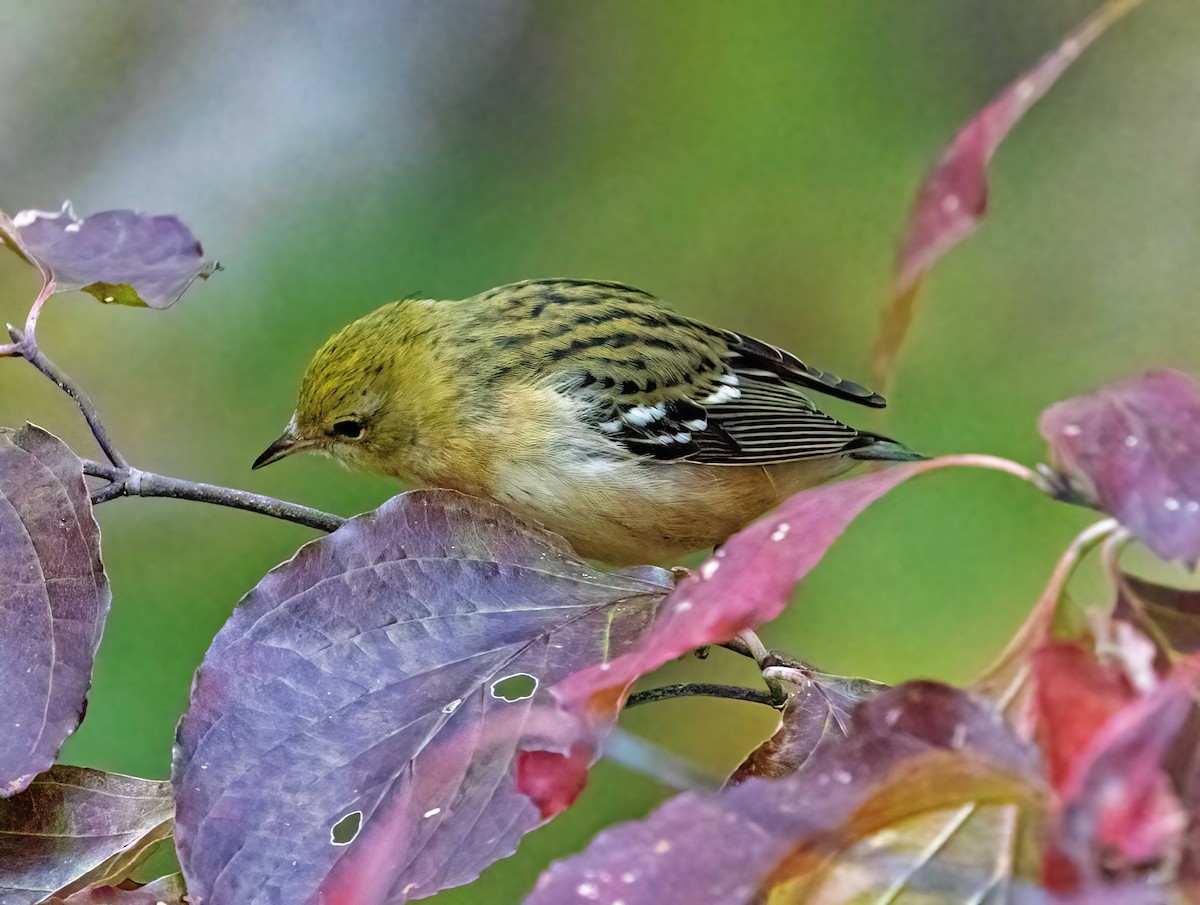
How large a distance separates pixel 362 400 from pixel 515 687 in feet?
2.77

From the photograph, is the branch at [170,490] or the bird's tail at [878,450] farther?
the bird's tail at [878,450]

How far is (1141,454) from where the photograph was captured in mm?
445

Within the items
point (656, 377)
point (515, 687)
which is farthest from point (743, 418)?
point (515, 687)

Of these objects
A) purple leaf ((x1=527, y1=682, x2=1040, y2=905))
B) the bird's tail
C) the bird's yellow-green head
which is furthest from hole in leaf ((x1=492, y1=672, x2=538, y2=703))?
the bird's tail

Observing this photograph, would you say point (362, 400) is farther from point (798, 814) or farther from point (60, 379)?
point (798, 814)

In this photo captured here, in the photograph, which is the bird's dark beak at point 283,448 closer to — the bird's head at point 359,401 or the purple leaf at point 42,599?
the bird's head at point 359,401

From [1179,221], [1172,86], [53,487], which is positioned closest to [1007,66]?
[1172,86]

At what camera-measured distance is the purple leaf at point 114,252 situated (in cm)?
85

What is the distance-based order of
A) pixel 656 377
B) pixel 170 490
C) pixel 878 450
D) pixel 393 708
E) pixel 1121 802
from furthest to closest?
pixel 878 450 < pixel 656 377 < pixel 170 490 < pixel 393 708 < pixel 1121 802

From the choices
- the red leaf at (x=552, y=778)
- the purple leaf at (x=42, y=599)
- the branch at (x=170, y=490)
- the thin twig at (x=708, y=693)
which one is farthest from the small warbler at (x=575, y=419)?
the red leaf at (x=552, y=778)

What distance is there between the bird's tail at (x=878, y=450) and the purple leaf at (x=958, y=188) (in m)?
1.39

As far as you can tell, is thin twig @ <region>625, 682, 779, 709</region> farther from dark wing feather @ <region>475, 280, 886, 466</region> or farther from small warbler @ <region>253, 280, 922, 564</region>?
dark wing feather @ <region>475, 280, 886, 466</region>

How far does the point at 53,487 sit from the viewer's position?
765 millimetres

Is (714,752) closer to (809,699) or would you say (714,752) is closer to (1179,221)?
(1179,221)
